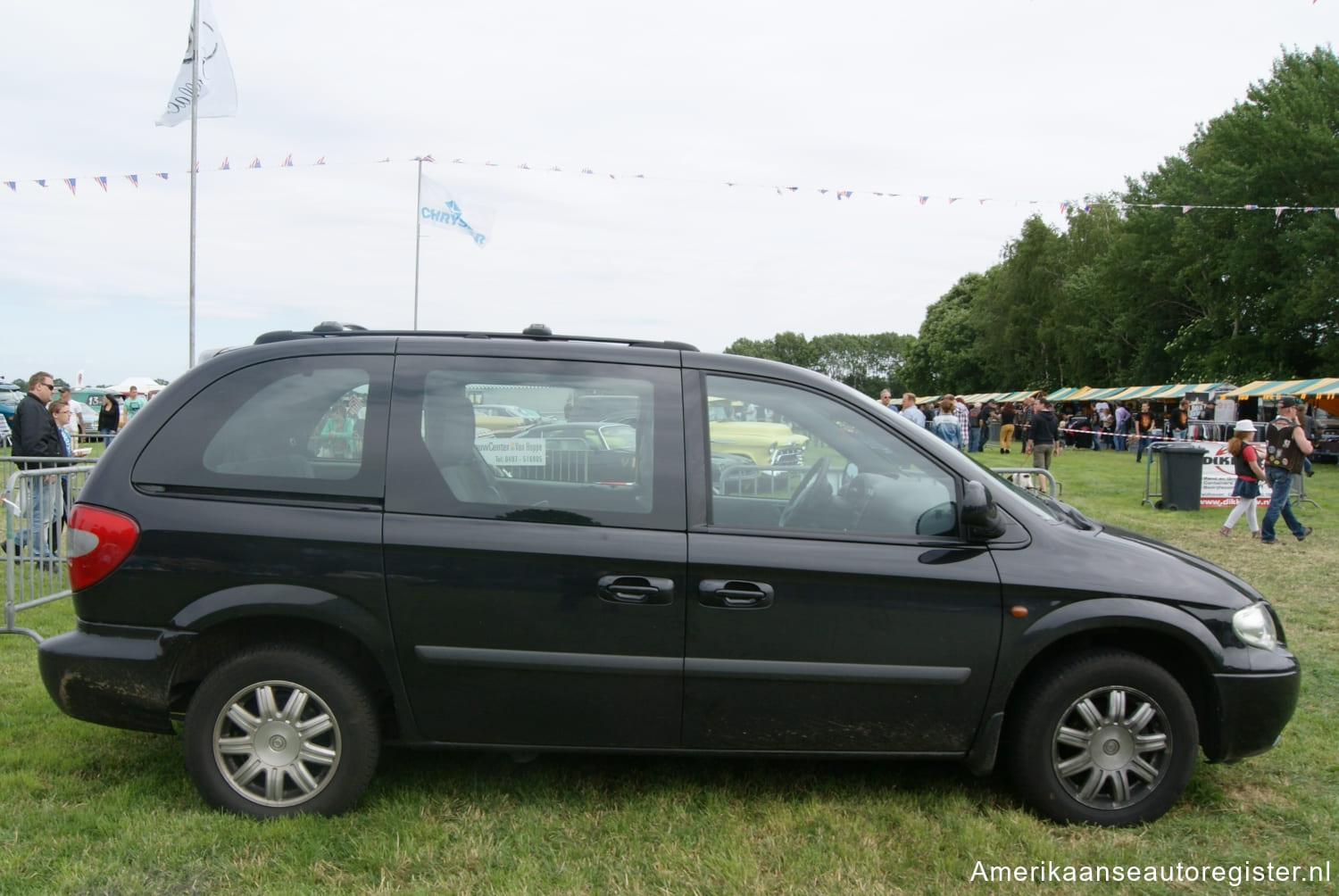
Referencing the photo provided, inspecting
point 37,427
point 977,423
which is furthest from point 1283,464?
point 977,423

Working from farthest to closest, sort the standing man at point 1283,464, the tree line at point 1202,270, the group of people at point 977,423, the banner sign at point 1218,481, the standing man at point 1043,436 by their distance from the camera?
the tree line at point 1202,270
the standing man at point 1043,436
the group of people at point 977,423
the banner sign at point 1218,481
the standing man at point 1283,464

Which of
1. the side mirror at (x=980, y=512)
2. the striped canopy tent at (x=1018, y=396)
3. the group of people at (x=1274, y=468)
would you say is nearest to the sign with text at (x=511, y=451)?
the side mirror at (x=980, y=512)

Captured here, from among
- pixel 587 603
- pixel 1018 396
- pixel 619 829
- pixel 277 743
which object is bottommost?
pixel 619 829

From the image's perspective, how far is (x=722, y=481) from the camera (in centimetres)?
354

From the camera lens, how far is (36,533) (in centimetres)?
701

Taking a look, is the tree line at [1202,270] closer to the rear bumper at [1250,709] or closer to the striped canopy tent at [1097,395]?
the striped canopy tent at [1097,395]

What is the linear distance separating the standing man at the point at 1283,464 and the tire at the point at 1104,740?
30.1ft

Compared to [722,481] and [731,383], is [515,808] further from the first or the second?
[731,383]

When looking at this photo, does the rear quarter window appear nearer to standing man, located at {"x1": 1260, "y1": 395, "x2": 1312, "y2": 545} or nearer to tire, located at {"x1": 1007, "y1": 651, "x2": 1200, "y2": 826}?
tire, located at {"x1": 1007, "y1": 651, "x2": 1200, "y2": 826}

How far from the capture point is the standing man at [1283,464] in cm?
1111

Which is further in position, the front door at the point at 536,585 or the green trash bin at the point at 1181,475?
the green trash bin at the point at 1181,475

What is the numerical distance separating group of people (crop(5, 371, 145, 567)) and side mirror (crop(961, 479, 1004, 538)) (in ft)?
14.1

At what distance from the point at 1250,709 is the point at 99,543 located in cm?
425

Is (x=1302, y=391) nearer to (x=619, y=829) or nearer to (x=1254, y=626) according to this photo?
(x=1254, y=626)
